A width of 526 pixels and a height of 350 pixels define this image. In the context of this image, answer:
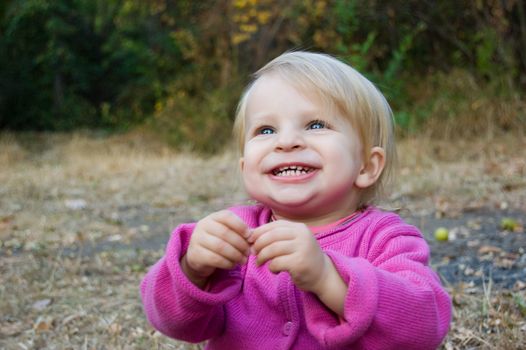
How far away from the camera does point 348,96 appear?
1.76m

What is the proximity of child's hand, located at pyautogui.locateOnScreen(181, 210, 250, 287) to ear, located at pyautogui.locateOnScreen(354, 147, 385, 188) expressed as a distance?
18.9 inches

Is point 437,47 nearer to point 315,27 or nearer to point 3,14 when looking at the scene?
point 315,27

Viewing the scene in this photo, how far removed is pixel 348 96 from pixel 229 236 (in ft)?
1.76

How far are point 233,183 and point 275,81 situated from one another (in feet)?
15.8

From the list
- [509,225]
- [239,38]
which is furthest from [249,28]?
[509,225]

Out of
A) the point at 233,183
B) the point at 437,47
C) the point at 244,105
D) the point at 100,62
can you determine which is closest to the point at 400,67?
the point at 437,47

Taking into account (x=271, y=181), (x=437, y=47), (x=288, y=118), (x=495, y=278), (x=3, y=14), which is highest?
(x=288, y=118)

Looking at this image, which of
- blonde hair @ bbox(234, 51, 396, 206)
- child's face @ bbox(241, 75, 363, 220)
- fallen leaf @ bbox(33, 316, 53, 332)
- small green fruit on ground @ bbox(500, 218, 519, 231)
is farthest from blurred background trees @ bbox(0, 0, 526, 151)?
child's face @ bbox(241, 75, 363, 220)

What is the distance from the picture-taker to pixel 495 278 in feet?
9.93

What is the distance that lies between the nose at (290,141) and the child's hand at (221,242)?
0.94ft

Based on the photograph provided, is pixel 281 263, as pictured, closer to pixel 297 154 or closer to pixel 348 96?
pixel 297 154

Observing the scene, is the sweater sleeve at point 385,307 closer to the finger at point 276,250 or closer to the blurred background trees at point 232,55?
the finger at point 276,250

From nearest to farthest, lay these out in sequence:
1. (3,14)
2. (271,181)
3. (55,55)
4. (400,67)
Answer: (271,181) → (400,67) → (3,14) → (55,55)

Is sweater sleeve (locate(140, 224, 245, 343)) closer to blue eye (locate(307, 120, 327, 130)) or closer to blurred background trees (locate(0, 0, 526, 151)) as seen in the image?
blue eye (locate(307, 120, 327, 130))
